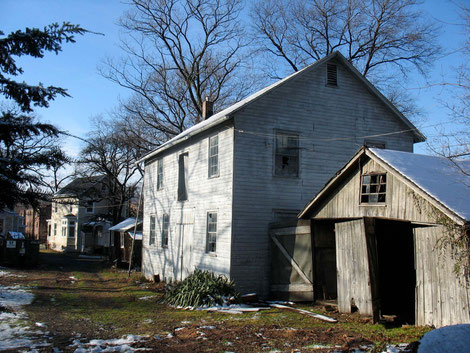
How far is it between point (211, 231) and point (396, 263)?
249 inches

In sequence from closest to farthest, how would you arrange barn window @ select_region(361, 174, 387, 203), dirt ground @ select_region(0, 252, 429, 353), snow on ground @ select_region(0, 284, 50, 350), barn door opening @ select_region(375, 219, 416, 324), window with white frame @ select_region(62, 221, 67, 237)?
1. dirt ground @ select_region(0, 252, 429, 353)
2. snow on ground @ select_region(0, 284, 50, 350)
3. barn window @ select_region(361, 174, 387, 203)
4. barn door opening @ select_region(375, 219, 416, 324)
5. window with white frame @ select_region(62, 221, 67, 237)

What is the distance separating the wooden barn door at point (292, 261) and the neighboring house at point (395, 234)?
253 millimetres

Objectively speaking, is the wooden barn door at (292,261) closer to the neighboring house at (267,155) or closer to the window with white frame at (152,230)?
the neighboring house at (267,155)

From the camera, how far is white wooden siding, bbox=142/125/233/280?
1486 centimetres

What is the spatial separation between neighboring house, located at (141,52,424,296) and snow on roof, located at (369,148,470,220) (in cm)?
472

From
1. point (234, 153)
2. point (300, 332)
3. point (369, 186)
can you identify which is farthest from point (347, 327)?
point (234, 153)

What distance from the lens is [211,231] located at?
52.1ft

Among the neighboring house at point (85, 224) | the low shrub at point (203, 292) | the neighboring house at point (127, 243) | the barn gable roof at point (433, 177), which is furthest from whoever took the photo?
the neighboring house at point (85, 224)

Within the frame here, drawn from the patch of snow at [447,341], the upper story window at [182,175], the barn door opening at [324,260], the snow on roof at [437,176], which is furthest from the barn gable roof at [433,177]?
the upper story window at [182,175]

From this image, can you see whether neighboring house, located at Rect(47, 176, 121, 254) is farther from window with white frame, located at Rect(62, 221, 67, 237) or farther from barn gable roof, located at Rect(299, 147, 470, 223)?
barn gable roof, located at Rect(299, 147, 470, 223)

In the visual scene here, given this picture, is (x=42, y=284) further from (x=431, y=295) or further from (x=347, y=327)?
(x=431, y=295)

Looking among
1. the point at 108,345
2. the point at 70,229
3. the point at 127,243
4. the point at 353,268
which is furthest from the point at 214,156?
the point at 70,229

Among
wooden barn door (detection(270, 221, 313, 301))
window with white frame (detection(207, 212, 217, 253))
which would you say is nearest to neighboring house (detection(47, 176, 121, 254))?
window with white frame (detection(207, 212, 217, 253))

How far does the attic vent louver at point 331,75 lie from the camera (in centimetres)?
1638
